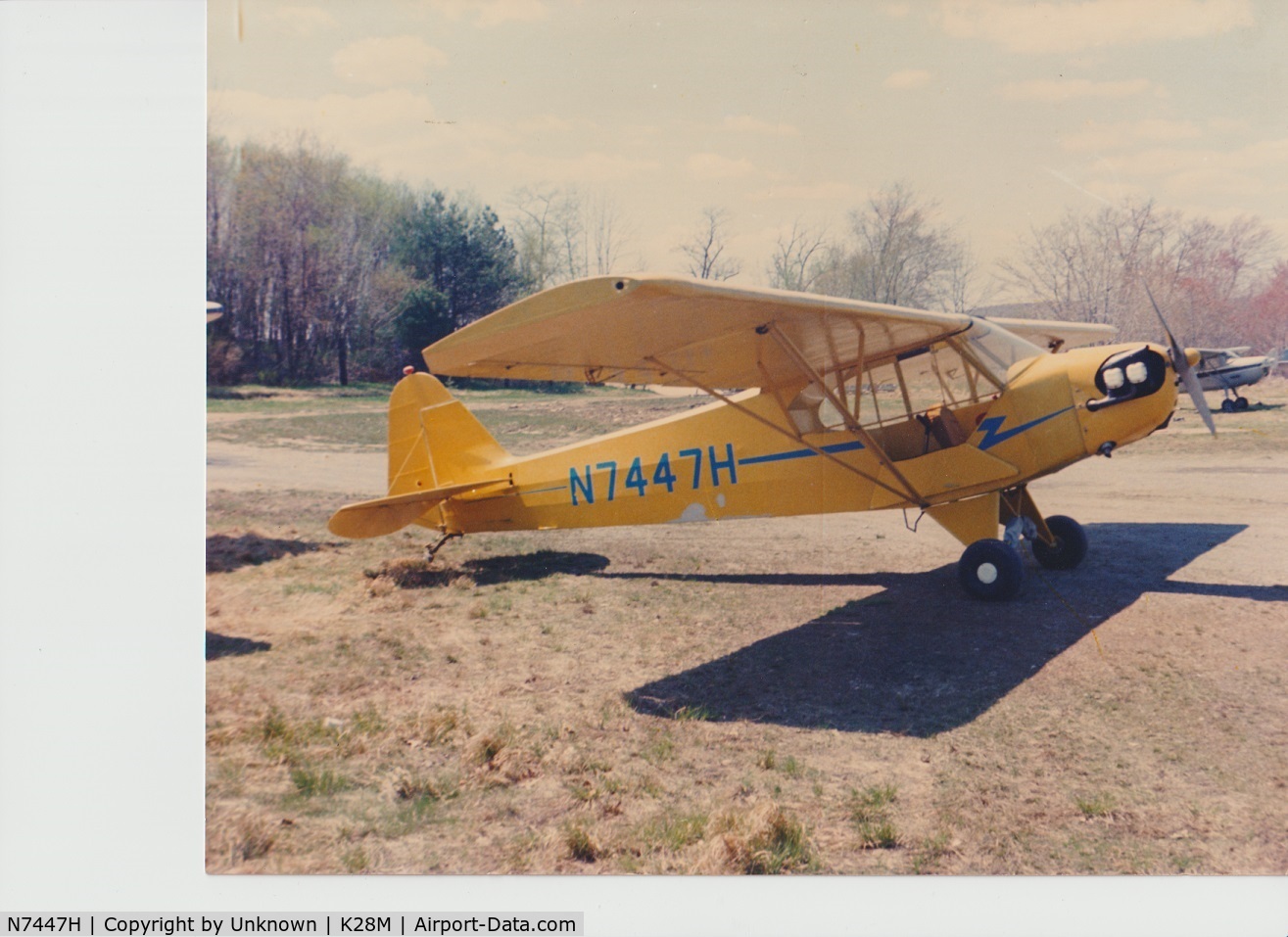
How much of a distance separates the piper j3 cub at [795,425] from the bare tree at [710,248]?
1.48ft

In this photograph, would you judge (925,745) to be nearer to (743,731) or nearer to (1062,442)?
(743,731)

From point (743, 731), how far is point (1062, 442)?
273cm

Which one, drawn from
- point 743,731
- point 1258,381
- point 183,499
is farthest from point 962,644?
point 1258,381

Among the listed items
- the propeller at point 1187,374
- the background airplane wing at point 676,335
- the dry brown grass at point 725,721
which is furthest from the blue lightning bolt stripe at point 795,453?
the propeller at point 1187,374

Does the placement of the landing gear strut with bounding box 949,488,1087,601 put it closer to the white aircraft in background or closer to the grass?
the white aircraft in background

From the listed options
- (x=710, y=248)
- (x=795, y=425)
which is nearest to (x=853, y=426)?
(x=795, y=425)

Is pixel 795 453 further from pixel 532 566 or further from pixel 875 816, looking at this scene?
pixel 875 816

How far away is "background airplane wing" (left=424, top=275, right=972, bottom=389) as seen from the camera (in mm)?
2762

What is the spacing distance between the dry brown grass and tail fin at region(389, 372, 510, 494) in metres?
0.87

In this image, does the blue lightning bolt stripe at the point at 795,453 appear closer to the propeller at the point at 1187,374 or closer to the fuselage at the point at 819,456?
the fuselage at the point at 819,456

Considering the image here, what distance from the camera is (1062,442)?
4.25 meters

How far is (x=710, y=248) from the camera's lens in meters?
4.03

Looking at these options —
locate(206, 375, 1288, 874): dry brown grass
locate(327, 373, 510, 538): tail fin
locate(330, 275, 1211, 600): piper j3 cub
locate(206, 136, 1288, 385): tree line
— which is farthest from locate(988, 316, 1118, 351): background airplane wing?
locate(327, 373, 510, 538): tail fin

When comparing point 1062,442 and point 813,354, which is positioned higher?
point 813,354
